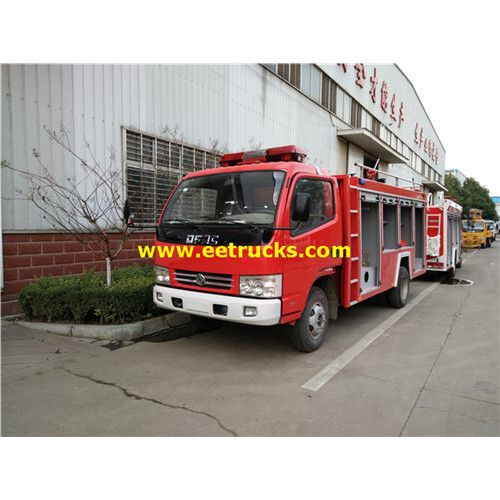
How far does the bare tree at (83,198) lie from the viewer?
20.5ft

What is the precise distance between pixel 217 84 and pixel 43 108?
5.25 metres

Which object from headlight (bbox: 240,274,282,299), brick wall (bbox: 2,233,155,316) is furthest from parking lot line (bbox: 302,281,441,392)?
brick wall (bbox: 2,233,155,316)

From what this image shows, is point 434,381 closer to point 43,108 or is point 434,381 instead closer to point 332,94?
point 43,108

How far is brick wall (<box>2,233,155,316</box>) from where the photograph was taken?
5.89 meters

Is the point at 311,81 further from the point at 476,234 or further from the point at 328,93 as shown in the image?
the point at 476,234

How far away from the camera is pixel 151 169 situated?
28.0 ft

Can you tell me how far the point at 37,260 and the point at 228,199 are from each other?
12.3ft

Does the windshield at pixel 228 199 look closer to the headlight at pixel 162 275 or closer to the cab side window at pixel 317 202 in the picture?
the cab side window at pixel 317 202

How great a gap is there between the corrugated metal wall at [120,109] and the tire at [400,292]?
5.96m

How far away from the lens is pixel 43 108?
20.8ft

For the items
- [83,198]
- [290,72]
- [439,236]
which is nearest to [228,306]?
[83,198]

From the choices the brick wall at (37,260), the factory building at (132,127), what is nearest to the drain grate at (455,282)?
the factory building at (132,127)

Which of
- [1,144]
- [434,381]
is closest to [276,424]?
[434,381]

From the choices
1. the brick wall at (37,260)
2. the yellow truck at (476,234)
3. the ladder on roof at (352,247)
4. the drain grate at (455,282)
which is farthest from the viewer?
the yellow truck at (476,234)
